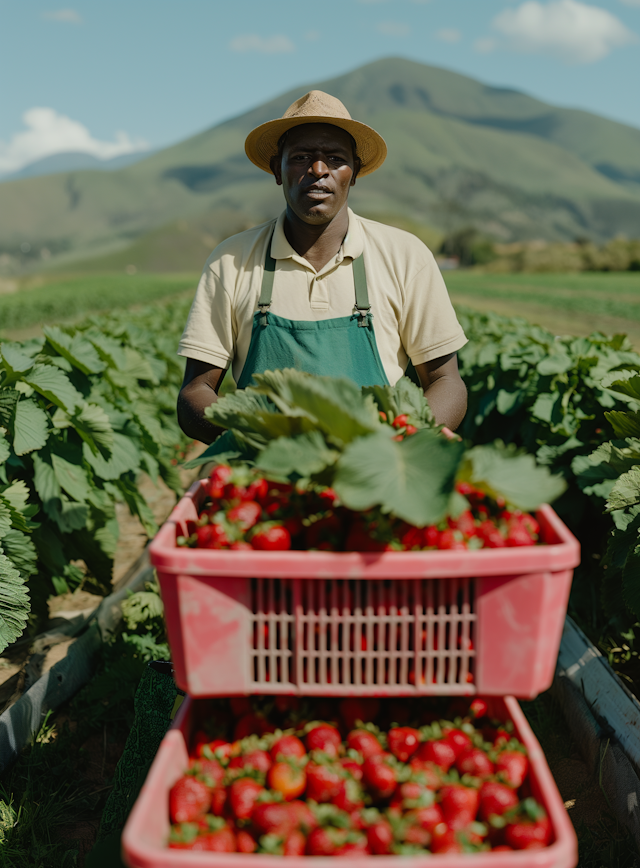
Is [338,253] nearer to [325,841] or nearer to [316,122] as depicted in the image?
[316,122]

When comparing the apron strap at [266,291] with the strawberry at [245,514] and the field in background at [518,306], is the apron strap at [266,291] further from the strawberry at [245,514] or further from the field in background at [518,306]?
the field in background at [518,306]

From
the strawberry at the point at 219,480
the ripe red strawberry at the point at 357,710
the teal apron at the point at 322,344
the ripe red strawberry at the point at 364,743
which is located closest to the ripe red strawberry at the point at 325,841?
the ripe red strawberry at the point at 364,743

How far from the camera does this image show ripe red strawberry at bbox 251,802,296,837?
4.33 feet

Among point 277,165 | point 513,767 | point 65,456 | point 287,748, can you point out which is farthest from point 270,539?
point 65,456

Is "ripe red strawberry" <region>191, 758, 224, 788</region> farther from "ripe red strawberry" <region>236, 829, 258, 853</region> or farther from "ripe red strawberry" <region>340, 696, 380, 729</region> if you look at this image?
"ripe red strawberry" <region>340, 696, 380, 729</region>

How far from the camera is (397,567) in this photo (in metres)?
1.34

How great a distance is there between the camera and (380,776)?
4.69ft

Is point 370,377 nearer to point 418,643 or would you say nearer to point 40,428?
point 418,643

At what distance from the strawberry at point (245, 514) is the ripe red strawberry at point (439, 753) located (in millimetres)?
581

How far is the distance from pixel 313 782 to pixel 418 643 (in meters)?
0.34

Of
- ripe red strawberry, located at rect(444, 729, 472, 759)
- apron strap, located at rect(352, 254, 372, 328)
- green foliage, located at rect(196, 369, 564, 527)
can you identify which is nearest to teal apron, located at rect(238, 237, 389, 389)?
apron strap, located at rect(352, 254, 372, 328)

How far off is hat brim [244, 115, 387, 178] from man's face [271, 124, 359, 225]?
1.5 inches

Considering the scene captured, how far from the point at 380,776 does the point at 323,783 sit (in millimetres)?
110

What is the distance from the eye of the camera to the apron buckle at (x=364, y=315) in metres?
2.55
